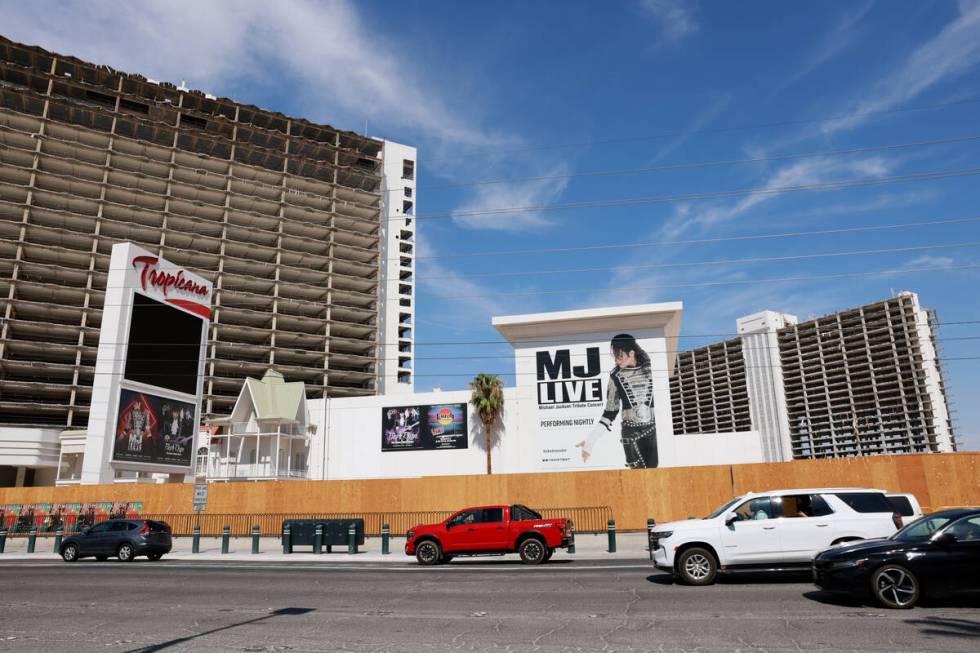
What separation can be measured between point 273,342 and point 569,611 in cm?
8833

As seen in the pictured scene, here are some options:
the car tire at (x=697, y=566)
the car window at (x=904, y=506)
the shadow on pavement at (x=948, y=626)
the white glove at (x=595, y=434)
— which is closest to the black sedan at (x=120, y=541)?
the car tire at (x=697, y=566)

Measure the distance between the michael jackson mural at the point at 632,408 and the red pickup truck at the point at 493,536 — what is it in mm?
25673

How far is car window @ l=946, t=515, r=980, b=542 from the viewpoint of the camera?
10.3 metres

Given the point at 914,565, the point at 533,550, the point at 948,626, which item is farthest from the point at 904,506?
the point at 533,550

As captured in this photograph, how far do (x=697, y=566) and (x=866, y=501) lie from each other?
12.2ft

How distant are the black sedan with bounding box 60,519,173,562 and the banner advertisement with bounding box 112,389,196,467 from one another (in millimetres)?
19306

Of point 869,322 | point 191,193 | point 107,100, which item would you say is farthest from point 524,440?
point 869,322

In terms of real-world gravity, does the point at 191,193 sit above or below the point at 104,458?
above

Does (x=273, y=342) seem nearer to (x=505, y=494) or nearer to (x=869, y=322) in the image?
(x=505, y=494)

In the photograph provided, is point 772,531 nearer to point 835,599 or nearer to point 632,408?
point 835,599

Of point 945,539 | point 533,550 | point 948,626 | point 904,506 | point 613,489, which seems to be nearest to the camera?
point 948,626

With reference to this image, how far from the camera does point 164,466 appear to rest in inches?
1816

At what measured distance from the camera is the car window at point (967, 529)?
1033 centimetres

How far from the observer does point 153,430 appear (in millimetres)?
45656
